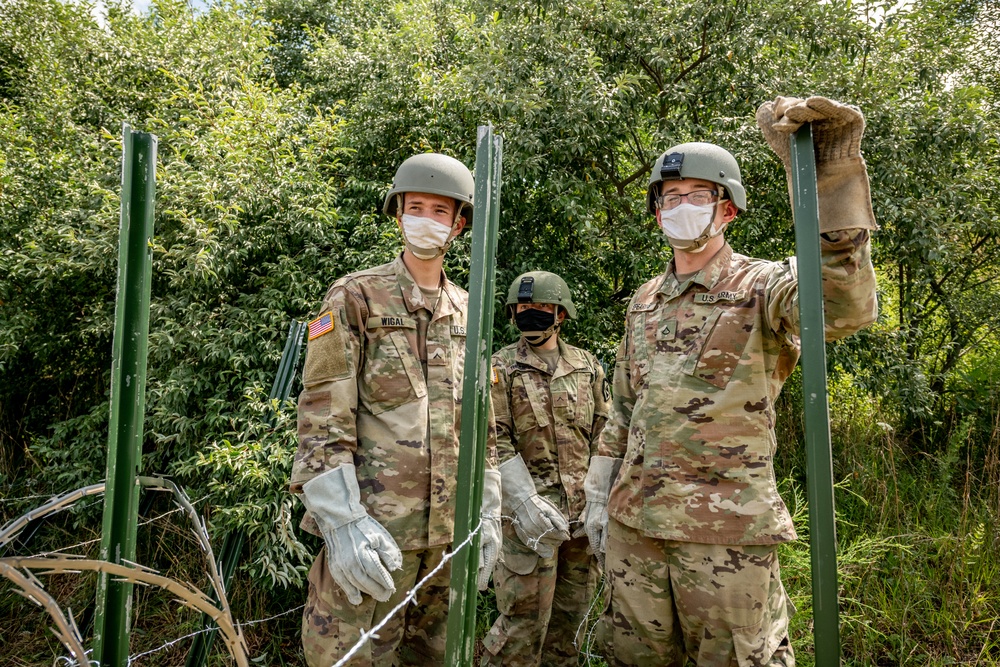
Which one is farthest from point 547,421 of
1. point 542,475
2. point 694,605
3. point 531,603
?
point 694,605

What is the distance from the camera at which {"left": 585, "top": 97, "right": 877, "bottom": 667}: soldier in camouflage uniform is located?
2271mm

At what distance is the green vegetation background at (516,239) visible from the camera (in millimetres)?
3992

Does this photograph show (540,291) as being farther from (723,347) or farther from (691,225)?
(723,347)

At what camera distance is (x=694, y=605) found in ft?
7.55

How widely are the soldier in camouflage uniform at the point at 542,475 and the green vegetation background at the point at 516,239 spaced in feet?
2.42

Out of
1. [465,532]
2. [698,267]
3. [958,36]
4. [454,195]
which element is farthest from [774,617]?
[958,36]

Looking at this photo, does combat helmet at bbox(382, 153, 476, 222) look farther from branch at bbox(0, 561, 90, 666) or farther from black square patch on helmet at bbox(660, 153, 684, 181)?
branch at bbox(0, 561, 90, 666)

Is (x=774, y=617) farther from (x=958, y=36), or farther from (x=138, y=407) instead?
(x=958, y=36)

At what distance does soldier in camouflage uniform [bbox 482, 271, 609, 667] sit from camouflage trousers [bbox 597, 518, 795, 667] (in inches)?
30.9

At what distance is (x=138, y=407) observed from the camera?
1079 millimetres

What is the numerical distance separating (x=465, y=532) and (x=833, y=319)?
131 centimetres

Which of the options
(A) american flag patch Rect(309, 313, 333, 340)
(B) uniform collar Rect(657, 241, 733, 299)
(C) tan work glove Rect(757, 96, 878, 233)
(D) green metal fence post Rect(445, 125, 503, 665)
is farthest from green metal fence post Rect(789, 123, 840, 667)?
(A) american flag patch Rect(309, 313, 333, 340)

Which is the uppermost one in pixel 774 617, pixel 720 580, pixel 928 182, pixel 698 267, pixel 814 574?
pixel 928 182

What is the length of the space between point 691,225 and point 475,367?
1.52 meters
